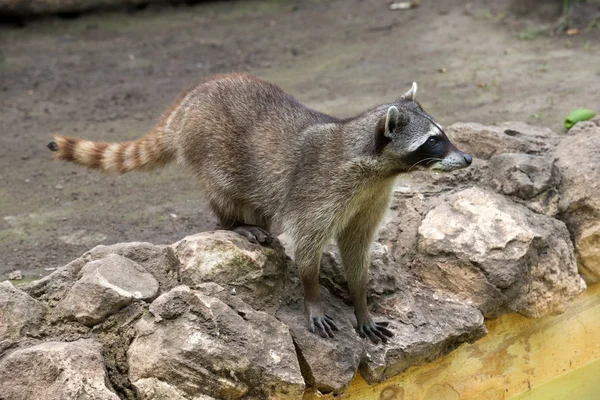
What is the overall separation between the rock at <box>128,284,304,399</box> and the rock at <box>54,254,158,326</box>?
0.46ft

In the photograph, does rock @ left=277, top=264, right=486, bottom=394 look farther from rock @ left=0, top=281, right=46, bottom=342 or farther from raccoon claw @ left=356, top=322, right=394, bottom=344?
rock @ left=0, top=281, right=46, bottom=342

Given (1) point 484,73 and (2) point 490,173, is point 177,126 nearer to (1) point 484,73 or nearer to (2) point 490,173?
(2) point 490,173

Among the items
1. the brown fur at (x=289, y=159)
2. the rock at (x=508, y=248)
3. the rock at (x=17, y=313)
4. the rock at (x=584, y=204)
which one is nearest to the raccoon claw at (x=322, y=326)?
the brown fur at (x=289, y=159)

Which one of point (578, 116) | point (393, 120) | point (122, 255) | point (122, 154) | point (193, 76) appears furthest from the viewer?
point (193, 76)

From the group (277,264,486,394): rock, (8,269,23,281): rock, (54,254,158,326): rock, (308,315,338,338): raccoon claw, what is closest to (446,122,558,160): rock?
(277,264,486,394): rock

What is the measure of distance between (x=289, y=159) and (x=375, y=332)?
1.01 m

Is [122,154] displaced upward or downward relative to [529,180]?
upward

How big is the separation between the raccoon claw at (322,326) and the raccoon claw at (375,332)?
162 millimetres

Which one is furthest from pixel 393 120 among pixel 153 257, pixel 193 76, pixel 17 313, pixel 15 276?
pixel 193 76

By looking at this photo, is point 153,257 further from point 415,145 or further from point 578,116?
point 578,116

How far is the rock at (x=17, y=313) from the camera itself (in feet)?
11.7

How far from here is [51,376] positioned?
3.32 m

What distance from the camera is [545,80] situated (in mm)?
7828

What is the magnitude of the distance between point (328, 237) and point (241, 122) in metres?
0.88
